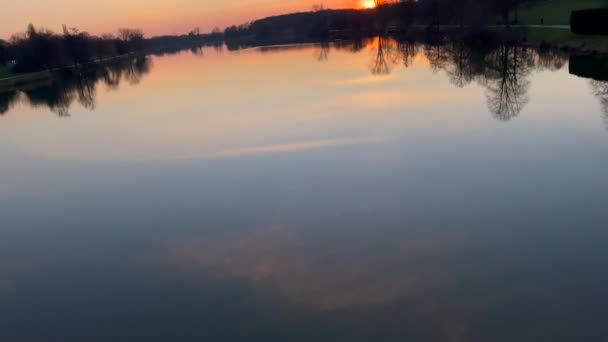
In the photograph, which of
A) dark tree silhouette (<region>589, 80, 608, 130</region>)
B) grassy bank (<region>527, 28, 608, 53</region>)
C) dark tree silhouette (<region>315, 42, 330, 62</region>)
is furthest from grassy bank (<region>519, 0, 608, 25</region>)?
dark tree silhouette (<region>589, 80, 608, 130</region>)

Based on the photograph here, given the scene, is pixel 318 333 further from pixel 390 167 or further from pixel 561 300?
pixel 390 167

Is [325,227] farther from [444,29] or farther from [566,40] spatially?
[444,29]

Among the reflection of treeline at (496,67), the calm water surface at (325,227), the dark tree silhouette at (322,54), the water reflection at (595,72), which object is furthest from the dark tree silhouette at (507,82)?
the dark tree silhouette at (322,54)

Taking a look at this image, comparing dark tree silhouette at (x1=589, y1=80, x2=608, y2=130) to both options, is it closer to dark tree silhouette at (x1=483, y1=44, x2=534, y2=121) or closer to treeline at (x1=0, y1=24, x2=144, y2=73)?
dark tree silhouette at (x1=483, y1=44, x2=534, y2=121)

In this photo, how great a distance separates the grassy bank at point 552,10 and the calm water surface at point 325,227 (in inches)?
2101

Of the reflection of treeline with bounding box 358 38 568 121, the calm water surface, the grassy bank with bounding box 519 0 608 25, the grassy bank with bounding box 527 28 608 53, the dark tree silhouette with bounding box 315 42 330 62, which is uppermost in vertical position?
the grassy bank with bounding box 519 0 608 25

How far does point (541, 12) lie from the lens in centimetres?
8462

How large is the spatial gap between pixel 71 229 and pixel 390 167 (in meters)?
13.4

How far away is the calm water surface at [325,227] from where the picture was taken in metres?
9.57

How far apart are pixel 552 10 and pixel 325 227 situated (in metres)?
92.2

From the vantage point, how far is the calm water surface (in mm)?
9570

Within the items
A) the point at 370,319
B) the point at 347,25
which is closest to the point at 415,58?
the point at 370,319

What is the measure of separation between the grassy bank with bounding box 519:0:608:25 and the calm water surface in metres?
53.4

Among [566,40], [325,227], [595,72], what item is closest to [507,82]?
[595,72]
